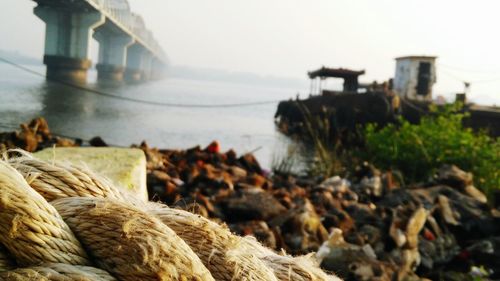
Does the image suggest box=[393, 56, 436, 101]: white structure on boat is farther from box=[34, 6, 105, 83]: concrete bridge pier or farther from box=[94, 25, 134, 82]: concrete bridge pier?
box=[94, 25, 134, 82]: concrete bridge pier

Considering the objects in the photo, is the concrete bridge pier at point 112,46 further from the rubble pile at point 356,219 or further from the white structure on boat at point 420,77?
the rubble pile at point 356,219

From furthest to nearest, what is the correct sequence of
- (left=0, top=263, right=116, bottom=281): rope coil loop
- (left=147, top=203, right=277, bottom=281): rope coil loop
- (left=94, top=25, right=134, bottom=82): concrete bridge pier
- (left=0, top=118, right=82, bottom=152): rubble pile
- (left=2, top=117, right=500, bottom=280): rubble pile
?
(left=94, top=25, right=134, bottom=82): concrete bridge pier → (left=0, top=118, right=82, bottom=152): rubble pile → (left=2, top=117, right=500, bottom=280): rubble pile → (left=147, top=203, right=277, bottom=281): rope coil loop → (left=0, top=263, right=116, bottom=281): rope coil loop

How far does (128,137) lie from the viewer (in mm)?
23469

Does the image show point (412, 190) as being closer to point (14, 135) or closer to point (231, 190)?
point (231, 190)

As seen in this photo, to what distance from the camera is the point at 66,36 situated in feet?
170

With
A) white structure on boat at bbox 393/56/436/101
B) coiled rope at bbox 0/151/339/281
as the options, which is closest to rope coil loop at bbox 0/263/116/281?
coiled rope at bbox 0/151/339/281

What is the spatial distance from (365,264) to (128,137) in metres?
19.7

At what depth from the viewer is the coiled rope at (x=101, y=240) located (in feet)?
2.58

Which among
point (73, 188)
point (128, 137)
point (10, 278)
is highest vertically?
point (73, 188)

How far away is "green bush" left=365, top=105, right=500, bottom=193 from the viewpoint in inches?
433

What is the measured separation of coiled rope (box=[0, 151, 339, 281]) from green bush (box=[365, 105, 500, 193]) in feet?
35.3

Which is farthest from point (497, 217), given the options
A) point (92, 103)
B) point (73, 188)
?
point (92, 103)

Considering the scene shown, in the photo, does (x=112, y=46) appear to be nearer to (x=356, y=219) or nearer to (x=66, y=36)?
(x=66, y=36)

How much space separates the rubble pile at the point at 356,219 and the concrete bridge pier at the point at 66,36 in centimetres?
4604
